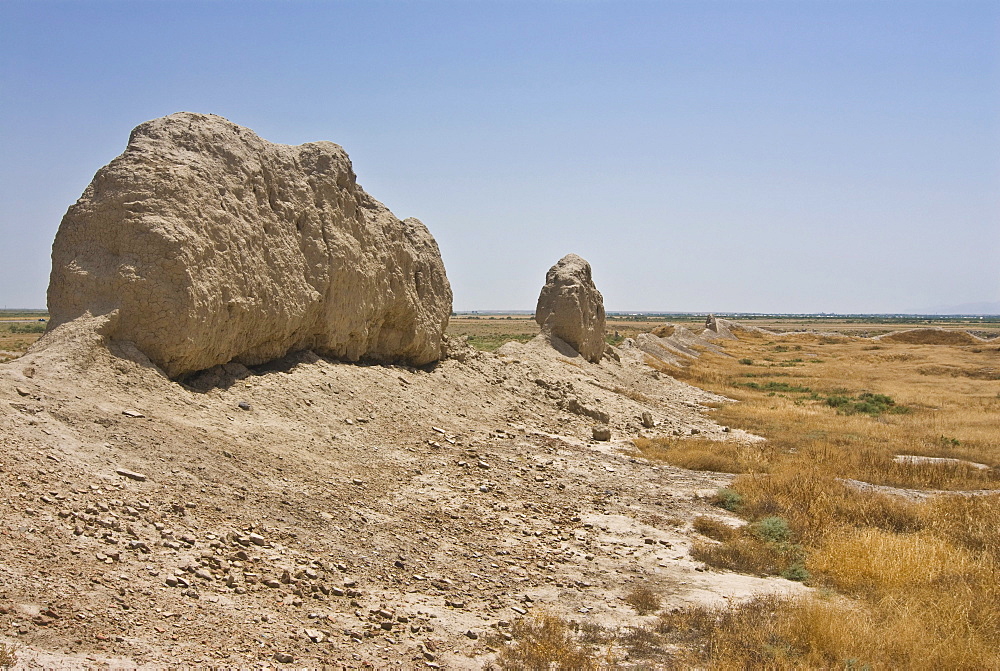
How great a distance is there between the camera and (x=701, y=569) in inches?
304

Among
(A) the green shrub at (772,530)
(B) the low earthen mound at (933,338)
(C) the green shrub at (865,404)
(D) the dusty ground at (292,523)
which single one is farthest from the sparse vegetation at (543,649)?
(B) the low earthen mound at (933,338)

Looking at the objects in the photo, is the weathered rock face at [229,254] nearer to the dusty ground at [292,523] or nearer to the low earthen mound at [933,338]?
the dusty ground at [292,523]

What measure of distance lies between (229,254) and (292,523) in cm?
443

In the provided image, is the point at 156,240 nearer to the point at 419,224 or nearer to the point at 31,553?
the point at 31,553

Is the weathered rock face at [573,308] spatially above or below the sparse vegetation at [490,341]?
above

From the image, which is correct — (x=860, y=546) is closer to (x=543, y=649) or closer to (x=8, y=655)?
(x=543, y=649)

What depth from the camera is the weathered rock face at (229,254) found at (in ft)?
28.3

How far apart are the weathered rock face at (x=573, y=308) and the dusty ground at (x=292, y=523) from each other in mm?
10538

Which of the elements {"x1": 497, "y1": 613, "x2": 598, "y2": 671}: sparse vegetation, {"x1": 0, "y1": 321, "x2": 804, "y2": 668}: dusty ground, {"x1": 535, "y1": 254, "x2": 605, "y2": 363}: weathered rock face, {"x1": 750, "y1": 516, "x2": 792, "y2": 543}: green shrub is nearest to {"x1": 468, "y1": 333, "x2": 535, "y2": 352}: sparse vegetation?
{"x1": 535, "y1": 254, "x2": 605, "y2": 363}: weathered rock face

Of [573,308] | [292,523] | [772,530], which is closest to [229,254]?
[292,523]

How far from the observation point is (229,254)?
9695mm

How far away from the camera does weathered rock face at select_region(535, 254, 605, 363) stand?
22703mm

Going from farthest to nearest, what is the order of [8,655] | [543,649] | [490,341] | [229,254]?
1. [490,341]
2. [229,254]
3. [543,649]
4. [8,655]

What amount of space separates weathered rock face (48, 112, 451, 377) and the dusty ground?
0.53m
